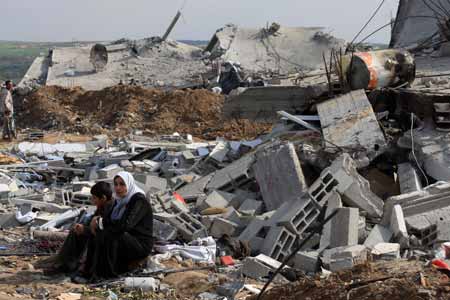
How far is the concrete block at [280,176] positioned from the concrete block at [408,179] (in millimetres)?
1062

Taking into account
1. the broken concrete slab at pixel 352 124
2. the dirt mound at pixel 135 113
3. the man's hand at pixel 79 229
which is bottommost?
the dirt mound at pixel 135 113

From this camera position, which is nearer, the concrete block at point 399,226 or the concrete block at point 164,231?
Result: the concrete block at point 399,226

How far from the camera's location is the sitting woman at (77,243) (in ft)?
23.0

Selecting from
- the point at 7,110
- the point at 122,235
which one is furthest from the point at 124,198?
the point at 7,110

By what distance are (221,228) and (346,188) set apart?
133 cm

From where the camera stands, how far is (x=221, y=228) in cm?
827

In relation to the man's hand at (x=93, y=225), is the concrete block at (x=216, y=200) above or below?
below

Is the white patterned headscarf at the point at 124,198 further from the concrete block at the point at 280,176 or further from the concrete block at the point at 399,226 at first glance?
the concrete block at the point at 399,226

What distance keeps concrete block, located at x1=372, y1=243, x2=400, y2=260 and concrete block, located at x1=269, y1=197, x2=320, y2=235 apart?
97 cm

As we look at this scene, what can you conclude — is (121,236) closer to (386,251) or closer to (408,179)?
(386,251)

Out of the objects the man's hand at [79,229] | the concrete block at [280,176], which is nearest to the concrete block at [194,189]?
the concrete block at [280,176]

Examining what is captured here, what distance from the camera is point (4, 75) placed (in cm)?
4816

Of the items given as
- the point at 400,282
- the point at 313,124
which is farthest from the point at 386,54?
the point at 400,282

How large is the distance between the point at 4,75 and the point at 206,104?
1256 inches
